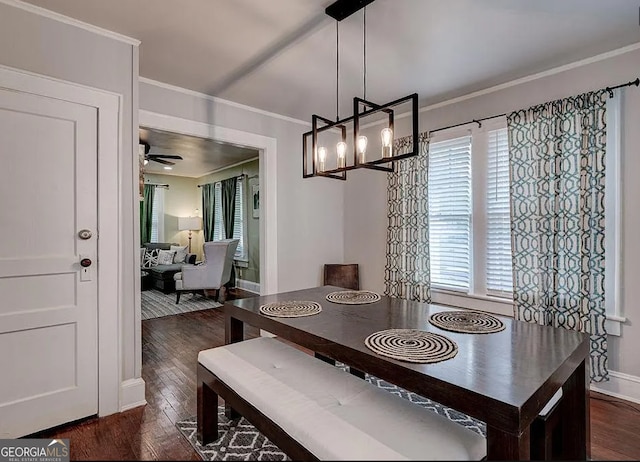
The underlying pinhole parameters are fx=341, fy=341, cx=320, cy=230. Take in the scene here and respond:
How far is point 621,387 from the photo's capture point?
2428 mm

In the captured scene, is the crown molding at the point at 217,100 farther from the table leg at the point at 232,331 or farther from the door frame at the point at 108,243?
the table leg at the point at 232,331

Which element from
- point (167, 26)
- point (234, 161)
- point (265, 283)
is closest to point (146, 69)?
point (167, 26)

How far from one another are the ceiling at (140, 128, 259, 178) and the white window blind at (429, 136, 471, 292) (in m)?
2.54

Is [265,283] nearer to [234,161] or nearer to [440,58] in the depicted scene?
[440,58]

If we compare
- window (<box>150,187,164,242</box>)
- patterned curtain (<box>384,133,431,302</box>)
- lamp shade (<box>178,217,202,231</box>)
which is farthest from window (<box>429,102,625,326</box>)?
window (<box>150,187,164,242</box>)

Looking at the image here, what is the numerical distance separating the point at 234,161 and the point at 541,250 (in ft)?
18.2

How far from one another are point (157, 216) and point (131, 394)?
6.62 metres

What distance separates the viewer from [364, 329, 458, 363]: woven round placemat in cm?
123

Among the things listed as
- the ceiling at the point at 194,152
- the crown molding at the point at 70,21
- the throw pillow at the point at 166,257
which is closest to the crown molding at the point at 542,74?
the ceiling at the point at 194,152

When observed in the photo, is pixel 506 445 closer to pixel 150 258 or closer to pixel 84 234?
pixel 84 234

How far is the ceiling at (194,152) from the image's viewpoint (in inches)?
198

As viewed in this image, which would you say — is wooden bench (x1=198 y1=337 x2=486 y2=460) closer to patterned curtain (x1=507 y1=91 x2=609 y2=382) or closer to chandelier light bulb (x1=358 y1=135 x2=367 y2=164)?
chandelier light bulb (x1=358 y1=135 x2=367 y2=164)

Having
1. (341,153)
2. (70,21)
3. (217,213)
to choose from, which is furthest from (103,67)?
(217,213)

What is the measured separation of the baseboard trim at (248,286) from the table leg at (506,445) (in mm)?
5626
